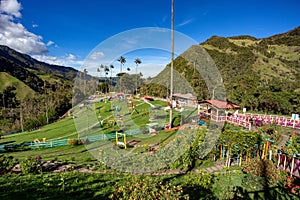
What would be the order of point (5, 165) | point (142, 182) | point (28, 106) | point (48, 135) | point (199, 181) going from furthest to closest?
point (28, 106), point (48, 135), point (5, 165), point (199, 181), point (142, 182)

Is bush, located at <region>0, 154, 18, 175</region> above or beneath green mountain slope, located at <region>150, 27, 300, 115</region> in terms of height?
beneath

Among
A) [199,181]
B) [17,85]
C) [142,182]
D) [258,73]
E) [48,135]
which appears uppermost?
[258,73]

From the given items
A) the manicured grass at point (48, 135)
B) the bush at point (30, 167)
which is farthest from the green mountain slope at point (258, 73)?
the bush at point (30, 167)

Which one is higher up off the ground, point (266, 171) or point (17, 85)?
point (17, 85)

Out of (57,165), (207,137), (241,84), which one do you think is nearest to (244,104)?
(241,84)

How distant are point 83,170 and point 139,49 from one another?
15.2ft

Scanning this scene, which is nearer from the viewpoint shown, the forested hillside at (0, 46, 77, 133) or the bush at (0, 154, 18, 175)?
the bush at (0, 154, 18, 175)

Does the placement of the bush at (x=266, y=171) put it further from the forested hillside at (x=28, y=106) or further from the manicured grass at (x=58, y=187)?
the forested hillside at (x=28, y=106)

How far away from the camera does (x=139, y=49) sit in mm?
4711

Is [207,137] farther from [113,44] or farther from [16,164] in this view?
[16,164]

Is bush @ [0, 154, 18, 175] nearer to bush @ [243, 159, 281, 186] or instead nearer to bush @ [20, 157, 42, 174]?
bush @ [20, 157, 42, 174]

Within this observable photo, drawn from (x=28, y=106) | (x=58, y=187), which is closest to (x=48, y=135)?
(x=58, y=187)

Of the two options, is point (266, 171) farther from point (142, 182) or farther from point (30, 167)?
point (30, 167)

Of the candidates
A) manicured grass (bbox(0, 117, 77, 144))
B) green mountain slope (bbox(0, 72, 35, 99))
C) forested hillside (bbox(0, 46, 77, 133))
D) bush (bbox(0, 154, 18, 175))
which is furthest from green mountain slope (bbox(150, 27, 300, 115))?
green mountain slope (bbox(0, 72, 35, 99))
